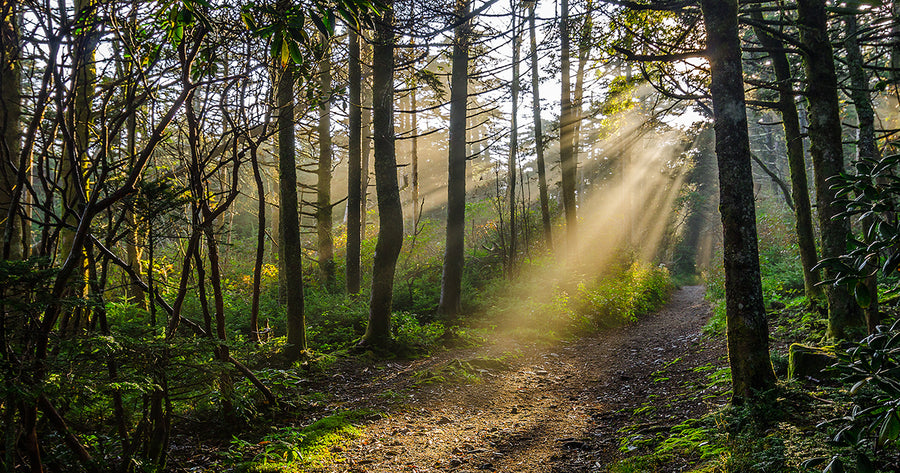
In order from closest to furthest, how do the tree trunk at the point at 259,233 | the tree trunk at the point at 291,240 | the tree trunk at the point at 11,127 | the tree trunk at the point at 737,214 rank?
→ the tree trunk at the point at 11,127 < the tree trunk at the point at 737,214 < the tree trunk at the point at 259,233 < the tree trunk at the point at 291,240

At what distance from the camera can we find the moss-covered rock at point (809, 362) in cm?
473

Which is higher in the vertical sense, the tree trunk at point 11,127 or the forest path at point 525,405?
the tree trunk at point 11,127

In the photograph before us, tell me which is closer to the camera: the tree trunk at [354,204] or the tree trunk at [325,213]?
the tree trunk at [354,204]

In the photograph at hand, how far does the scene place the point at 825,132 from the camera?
18.9 ft

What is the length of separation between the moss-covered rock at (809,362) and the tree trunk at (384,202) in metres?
5.86

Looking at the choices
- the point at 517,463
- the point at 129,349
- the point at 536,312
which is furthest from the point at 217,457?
the point at 536,312

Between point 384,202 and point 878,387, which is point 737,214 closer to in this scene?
point 878,387

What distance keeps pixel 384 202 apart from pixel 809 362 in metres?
6.39

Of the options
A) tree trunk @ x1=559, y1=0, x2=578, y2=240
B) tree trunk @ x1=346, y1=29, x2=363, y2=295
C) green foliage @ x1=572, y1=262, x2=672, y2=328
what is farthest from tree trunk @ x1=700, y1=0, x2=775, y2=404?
tree trunk @ x1=559, y1=0, x2=578, y2=240

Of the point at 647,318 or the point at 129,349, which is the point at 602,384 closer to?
the point at 129,349

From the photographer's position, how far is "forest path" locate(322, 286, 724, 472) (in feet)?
14.9

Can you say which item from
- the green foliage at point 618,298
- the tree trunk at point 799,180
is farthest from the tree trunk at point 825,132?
the green foliage at point 618,298

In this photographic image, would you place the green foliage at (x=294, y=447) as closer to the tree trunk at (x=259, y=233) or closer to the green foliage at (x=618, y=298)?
the tree trunk at (x=259, y=233)

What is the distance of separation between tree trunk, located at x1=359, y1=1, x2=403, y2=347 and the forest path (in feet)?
3.21
